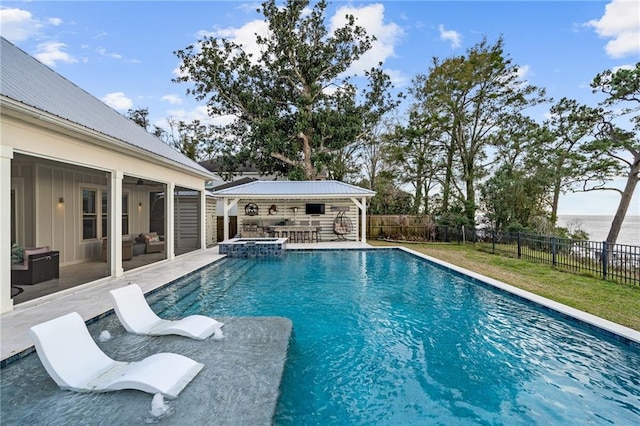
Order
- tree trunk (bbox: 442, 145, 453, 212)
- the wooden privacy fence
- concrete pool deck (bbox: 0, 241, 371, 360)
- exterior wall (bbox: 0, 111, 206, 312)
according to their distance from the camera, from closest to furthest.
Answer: concrete pool deck (bbox: 0, 241, 371, 360)
exterior wall (bbox: 0, 111, 206, 312)
the wooden privacy fence
tree trunk (bbox: 442, 145, 453, 212)

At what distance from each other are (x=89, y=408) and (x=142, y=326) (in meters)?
1.83

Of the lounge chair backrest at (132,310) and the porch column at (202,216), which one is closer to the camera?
the lounge chair backrest at (132,310)

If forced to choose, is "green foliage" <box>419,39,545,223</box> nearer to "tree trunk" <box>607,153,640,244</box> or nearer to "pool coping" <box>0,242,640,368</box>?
"tree trunk" <box>607,153,640,244</box>

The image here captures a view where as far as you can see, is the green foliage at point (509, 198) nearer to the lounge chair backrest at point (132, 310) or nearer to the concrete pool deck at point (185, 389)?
the concrete pool deck at point (185, 389)

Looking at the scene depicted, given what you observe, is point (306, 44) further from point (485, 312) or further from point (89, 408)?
point (89, 408)

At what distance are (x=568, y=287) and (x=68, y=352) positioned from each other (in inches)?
352

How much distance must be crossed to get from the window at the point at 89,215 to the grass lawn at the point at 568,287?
11628mm

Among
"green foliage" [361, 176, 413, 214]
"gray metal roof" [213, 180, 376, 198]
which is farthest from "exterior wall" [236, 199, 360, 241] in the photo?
"green foliage" [361, 176, 413, 214]

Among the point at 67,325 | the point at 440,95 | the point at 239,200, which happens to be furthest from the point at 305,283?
the point at 440,95

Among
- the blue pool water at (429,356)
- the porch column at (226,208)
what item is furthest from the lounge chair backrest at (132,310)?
the porch column at (226,208)

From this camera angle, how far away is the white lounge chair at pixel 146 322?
4105mm

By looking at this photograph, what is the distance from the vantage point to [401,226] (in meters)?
18.3

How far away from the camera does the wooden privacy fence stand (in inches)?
697

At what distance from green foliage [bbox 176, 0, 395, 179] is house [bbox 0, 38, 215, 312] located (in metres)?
8.40
